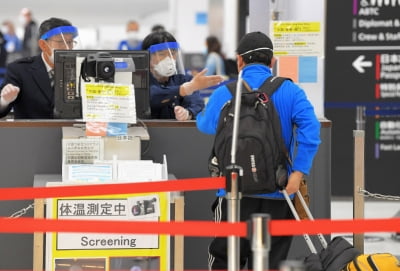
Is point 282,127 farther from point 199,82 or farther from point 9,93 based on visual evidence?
point 9,93

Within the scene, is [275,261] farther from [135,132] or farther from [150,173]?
[135,132]

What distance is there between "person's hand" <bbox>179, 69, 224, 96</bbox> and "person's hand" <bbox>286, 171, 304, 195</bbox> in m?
1.19

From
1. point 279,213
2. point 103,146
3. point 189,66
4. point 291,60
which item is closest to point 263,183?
point 279,213

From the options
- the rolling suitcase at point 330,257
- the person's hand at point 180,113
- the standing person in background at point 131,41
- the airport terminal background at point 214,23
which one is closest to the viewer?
the rolling suitcase at point 330,257

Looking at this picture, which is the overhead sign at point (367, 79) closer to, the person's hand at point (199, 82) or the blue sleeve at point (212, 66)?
the person's hand at point (199, 82)

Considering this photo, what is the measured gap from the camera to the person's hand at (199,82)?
6430 mm

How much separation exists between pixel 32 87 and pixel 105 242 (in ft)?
5.89

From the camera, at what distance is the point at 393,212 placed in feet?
32.3

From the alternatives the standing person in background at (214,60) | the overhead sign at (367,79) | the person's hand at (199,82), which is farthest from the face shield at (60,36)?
the standing person in background at (214,60)

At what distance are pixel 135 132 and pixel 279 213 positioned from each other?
1.14 metres

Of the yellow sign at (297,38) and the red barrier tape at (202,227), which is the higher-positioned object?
the yellow sign at (297,38)

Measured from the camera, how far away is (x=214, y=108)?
216 inches

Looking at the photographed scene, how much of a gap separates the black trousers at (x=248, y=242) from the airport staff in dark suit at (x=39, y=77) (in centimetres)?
183

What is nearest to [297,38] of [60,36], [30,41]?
[60,36]
